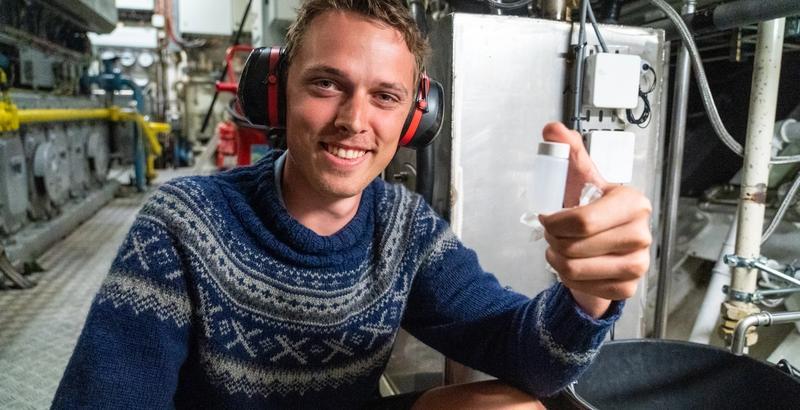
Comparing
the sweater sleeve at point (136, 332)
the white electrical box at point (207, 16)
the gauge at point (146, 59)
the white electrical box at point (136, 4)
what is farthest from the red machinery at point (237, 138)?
the gauge at point (146, 59)

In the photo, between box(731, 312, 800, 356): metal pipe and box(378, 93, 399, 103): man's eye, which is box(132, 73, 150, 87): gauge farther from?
box(731, 312, 800, 356): metal pipe

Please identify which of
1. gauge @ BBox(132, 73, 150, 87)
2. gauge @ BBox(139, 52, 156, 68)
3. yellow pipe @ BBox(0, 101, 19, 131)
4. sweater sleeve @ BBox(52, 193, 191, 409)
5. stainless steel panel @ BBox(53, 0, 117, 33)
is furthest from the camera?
gauge @ BBox(132, 73, 150, 87)

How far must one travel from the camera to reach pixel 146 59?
816cm

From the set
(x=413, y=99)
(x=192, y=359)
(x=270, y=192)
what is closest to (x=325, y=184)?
(x=270, y=192)

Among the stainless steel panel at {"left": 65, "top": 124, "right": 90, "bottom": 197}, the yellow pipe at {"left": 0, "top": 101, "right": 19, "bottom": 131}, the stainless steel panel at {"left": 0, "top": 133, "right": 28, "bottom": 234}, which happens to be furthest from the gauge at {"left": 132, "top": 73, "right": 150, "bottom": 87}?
the yellow pipe at {"left": 0, "top": 101, "right": 19, "bottom": 131}

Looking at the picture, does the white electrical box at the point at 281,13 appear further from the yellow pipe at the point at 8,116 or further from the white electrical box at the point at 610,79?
the white electrical box at the point at 610,79

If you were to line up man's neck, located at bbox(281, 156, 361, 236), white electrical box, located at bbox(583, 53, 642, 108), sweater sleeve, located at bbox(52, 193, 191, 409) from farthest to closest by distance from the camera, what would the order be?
1. white electrical box, located at bbox(583, 53, 642, 108)
2. man's neck, located at bbox(281, 156, 361, 236)
3. sweater sleeve, located at bbox(52, 193, 191, 409)

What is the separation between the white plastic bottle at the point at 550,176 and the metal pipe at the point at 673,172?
1.15 meters

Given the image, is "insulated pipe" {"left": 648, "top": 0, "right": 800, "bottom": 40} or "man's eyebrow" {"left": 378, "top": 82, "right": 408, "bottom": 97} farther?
"insulated pipe" {"left": 648, "top": 0, "right": 800, "bottom": 40}

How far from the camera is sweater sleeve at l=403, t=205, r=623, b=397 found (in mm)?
816

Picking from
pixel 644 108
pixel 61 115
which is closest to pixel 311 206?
pixel 644 108

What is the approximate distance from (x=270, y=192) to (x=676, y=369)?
3.13 feet

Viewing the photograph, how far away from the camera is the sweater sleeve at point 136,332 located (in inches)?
31.0

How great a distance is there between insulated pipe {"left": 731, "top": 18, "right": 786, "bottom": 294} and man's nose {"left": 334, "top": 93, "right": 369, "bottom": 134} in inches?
44.8
